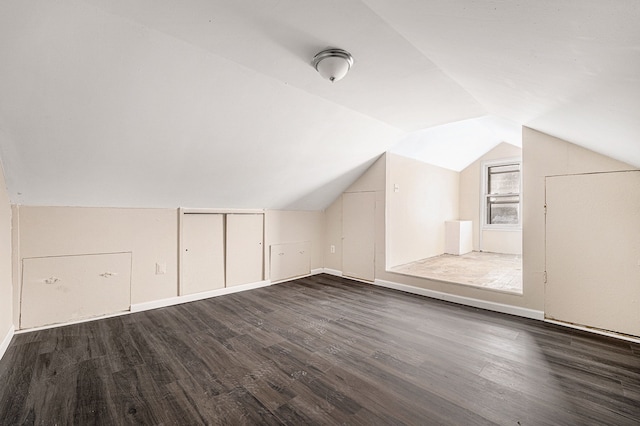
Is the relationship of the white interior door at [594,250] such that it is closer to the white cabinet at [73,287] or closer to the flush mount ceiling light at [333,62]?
the flush mount ceiling light at [333,62]

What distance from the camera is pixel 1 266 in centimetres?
226

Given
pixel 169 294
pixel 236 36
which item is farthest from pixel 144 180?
pixel 236 36

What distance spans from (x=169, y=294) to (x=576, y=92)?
4.26 metres

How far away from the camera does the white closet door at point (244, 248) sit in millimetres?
3998

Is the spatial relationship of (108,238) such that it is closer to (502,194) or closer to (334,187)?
(334,187)

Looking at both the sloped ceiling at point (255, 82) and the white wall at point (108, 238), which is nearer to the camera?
the sloped ceiling at point (255, 82)

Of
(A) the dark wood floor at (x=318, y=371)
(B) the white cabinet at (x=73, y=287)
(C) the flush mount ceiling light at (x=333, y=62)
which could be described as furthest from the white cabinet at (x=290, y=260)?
(C) the flush mount ceiling light at (x=333, y=62)

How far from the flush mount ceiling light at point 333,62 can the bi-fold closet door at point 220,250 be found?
2598mm

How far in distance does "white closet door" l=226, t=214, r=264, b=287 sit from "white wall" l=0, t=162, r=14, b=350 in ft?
6.89

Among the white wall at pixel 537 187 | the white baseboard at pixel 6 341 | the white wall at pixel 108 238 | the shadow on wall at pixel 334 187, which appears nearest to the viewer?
the white baseboard at pixel 6 341

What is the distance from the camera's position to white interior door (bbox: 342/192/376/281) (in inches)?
179

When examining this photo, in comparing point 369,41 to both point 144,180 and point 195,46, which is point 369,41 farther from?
point 144,180

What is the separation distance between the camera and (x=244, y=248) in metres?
4.15

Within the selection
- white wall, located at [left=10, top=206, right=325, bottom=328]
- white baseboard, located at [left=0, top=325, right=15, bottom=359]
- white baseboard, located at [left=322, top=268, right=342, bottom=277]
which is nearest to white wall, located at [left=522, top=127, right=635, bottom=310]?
white baseboard, located at [left=322, top=268, right=342, bottom=277]
